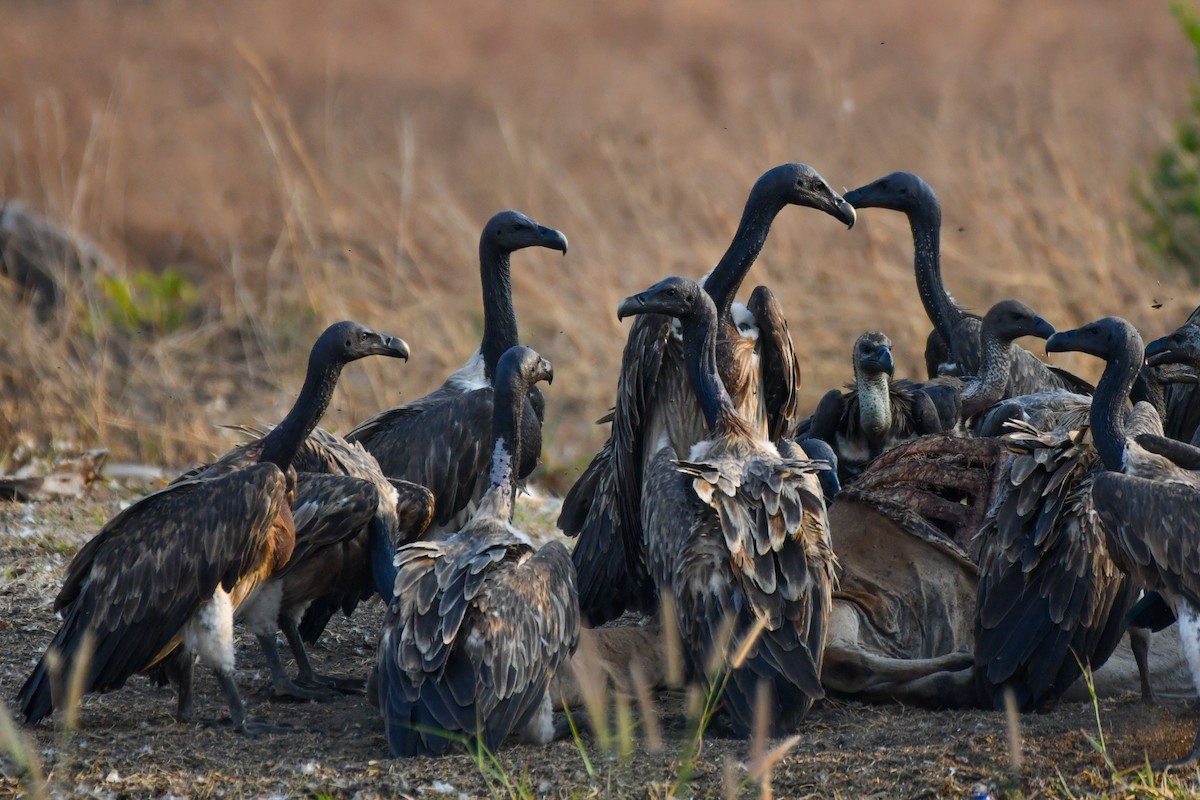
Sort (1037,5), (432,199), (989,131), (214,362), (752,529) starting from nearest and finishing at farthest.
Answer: (752,529), (214,362), (989,131), (432,199), (1037,5)

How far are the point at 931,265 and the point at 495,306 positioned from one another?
210cm

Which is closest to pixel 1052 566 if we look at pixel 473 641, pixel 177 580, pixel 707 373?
pixel 707 373

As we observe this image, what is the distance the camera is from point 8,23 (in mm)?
23453

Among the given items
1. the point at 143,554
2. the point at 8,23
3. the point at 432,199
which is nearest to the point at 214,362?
the point at 432,199

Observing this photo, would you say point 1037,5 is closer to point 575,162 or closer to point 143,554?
point 575,162

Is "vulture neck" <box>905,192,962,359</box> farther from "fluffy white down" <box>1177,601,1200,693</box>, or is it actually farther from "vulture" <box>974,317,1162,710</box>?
"fluffy white down" <box>1177,601,1200,693</box>

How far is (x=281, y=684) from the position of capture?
5758 mm

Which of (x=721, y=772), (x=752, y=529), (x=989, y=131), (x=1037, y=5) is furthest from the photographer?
(x=1037, y=5)

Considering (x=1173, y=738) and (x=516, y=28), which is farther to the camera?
(x=516, y=28)

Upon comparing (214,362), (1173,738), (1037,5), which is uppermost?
(1037,5)

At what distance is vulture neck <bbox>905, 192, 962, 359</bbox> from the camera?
7.87 meters

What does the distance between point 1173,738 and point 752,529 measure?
143 centimetres

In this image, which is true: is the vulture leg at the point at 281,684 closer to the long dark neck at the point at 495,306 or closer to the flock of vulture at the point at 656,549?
the flock of vulture at the point at 656,549

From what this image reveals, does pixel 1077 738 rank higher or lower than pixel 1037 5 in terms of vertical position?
lower
